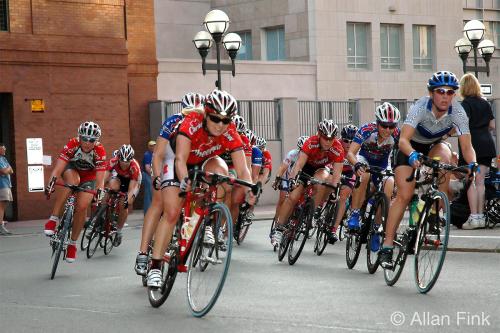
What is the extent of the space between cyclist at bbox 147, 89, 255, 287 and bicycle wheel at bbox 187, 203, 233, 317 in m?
0.58

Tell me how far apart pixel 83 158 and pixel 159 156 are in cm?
456

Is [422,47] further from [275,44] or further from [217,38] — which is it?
[217,38]

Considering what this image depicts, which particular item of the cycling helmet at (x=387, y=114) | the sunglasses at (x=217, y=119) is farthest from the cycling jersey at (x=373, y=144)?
the sunglasses at (x=217, y=119)

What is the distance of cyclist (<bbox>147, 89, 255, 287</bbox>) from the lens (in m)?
10.2

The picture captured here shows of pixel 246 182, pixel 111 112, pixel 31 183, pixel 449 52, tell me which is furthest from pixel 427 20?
pixel 246 182

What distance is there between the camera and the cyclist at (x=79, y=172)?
1495 centimetres

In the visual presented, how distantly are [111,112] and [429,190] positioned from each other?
22213 millimetres

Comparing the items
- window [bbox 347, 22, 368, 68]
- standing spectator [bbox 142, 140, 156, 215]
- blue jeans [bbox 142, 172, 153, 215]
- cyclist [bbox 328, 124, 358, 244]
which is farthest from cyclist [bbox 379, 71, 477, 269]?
window [bbox 347, 22, 368, 68]

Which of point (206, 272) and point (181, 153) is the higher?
point (181, 153)

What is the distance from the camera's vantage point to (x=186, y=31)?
46.0 meters

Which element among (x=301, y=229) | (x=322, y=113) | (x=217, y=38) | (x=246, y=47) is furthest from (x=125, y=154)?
(x=246, y=47)

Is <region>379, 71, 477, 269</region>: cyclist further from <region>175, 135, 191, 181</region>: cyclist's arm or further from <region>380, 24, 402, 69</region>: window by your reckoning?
<region>380, 24, 402, 69</region>: window

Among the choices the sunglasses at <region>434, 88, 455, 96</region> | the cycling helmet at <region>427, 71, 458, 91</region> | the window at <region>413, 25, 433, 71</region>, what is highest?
the window at <region>413, 25, 433, 71</region>

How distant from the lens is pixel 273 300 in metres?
10.8
